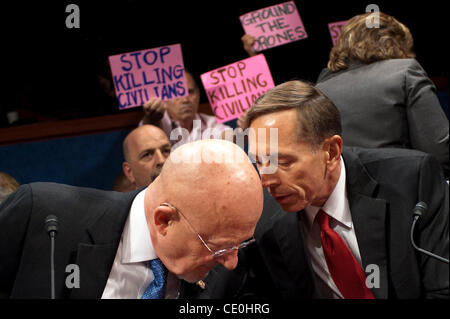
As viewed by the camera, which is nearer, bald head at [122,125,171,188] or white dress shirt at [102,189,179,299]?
white dress shirt at [102,189,179,299]

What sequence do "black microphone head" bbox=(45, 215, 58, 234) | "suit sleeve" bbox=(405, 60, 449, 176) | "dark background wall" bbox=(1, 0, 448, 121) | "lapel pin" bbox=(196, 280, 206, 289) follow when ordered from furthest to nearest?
"dark background wall" bbox=(1, 0, 448, 121), "suit sleeve" bbox=(405, 60, 449, 176), "lapel pin" bbox=(196, 280, 206, 289), "black microphone head" bbox=(45, 215, 58, 234)

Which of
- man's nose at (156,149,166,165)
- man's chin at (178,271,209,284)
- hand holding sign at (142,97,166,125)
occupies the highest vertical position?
hand holding sign at (142,97,166,125)

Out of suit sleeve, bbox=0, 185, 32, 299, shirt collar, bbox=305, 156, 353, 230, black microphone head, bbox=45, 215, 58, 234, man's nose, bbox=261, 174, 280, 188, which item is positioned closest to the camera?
black microphone head, bbox=45, 215, 58, 234

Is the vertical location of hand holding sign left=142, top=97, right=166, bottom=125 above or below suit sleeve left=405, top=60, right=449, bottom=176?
above

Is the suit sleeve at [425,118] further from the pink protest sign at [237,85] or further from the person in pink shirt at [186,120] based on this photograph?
the person in pink shirt at [186,120]

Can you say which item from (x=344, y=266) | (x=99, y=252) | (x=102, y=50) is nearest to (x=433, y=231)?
(x=344, y=266)

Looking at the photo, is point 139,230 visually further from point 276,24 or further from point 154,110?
point 276,24

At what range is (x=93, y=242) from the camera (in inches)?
70.8

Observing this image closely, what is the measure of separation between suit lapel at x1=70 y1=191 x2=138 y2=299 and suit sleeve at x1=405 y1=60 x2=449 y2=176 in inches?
51.8

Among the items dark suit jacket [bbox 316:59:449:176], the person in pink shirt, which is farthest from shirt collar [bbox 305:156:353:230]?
the person in pink shirt

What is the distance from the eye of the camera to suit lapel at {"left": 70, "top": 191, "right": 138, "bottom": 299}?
175 centimetres

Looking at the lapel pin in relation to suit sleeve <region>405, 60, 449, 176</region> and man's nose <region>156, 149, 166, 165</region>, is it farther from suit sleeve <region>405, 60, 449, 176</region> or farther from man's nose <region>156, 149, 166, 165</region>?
man's nose <region>156, 149, 166, 165</region>

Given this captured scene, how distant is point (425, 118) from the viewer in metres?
2.54
